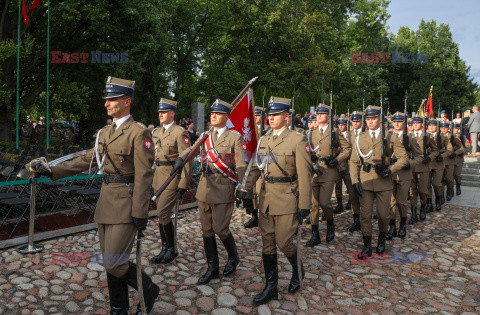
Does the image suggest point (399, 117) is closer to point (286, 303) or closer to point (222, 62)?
point (286, 303)

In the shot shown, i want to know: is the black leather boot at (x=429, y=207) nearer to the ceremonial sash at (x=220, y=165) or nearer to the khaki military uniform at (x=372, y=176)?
the khaki military uniform at (x=372, y=176)

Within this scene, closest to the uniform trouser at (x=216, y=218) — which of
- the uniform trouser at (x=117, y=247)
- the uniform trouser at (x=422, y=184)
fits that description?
the uniform trouser at (x=117, y=247)

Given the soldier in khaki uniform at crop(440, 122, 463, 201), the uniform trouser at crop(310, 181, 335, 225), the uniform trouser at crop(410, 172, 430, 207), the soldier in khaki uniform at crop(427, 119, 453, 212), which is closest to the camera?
the uniform trouser at crop(310, 181, 335, 225)

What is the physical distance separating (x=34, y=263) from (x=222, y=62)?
3335 centimetres

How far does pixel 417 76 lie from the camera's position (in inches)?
2080

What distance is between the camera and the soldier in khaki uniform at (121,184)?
3.69 m

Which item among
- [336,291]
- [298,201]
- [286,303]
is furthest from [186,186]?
[336,291]

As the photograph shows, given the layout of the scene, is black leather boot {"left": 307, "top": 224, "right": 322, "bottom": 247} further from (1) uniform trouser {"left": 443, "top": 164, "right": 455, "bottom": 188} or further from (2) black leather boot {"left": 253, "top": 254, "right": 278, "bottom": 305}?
(1) uniform trouser {"left": 443, "top": 164, "right": 455, "bottom": 188}

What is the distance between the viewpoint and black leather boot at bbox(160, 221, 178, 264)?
5.62 meters

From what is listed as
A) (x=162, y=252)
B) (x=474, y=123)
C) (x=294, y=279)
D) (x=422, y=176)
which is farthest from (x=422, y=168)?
(x=474, y=123)

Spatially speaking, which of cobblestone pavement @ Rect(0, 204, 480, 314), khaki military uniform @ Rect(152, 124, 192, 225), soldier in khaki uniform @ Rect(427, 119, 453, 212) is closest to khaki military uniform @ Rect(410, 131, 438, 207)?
soldier in khaki uniform @ Rect(427, 119, 453, 212)

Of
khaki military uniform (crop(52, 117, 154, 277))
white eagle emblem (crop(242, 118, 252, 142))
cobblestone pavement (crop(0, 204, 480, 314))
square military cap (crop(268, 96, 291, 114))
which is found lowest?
cobblestone pavement (crop(0, 204, 480, 314))

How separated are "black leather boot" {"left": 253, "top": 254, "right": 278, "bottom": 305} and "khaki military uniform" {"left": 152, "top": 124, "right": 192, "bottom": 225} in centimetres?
165

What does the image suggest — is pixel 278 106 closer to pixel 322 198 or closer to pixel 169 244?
pixel 169 244
